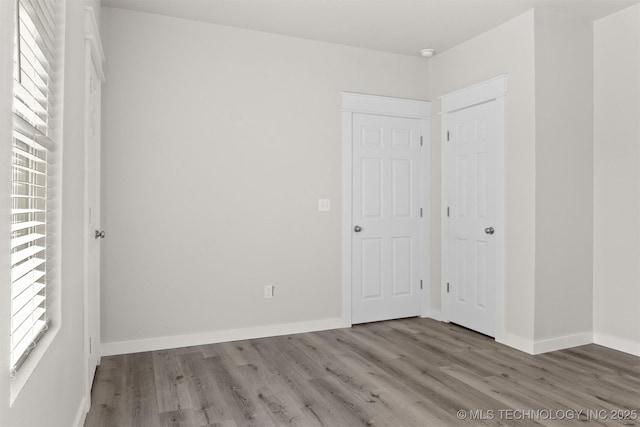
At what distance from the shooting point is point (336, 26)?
3.93 meters

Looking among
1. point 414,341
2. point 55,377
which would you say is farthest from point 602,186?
point 55,377

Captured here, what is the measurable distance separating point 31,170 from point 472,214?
143 inches

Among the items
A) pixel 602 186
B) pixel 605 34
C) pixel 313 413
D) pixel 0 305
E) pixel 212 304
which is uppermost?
pixel 605 34

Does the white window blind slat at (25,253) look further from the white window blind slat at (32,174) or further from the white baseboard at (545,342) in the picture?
the white baseboard at (545,342)

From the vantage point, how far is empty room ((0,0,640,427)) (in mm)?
2879

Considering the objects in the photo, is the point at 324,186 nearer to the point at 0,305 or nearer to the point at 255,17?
the point at 255,17

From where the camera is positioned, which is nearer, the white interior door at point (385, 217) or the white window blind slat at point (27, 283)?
the white window blind slat at point (27, 283)

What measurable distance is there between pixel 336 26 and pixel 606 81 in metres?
2.27

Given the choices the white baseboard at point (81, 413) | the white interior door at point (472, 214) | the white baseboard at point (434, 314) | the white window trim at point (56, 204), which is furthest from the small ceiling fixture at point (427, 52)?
the white baseboard at point (81, 413)

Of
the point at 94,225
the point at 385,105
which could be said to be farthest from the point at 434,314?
the point at 94,225

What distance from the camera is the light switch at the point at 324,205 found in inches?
169

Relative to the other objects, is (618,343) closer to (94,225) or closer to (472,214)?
(472,214)

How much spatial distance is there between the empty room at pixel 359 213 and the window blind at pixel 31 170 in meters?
0.79

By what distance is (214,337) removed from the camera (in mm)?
3879
